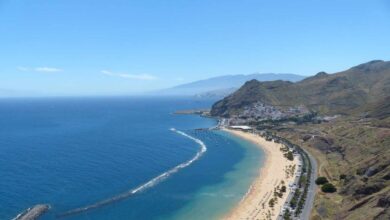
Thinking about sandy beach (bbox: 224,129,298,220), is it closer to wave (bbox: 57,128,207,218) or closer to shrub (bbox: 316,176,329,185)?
shrub (bbox: 316,176,329,185)

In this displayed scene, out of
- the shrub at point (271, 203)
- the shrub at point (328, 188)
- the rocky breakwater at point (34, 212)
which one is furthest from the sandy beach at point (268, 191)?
the rocky breakwater at point (34, 212)

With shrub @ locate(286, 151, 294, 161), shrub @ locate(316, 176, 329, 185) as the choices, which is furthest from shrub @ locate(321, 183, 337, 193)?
shrub @ locate(286, 151, 294, 161)

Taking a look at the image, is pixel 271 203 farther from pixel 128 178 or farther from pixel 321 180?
pixel 128 178

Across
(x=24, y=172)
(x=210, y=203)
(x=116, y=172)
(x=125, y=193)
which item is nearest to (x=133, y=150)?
(x=116, y=172)

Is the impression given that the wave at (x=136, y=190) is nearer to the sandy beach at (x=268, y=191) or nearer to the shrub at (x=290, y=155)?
the sandy beach at (x=268, y=191)

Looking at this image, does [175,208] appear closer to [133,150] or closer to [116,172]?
[116,172]

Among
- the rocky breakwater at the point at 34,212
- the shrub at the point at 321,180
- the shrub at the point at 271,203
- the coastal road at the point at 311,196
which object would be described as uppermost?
the shrub at the point at 321,180

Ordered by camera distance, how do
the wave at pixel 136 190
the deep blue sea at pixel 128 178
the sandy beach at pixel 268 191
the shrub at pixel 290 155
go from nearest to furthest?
1. the wave at pixel 136 190
2. the sandy beach at pixel 268 191
3. the deep blue sea at pixel 128 178
4. the shrub at pixel 290 155

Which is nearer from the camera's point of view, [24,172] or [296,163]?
[24,172]
